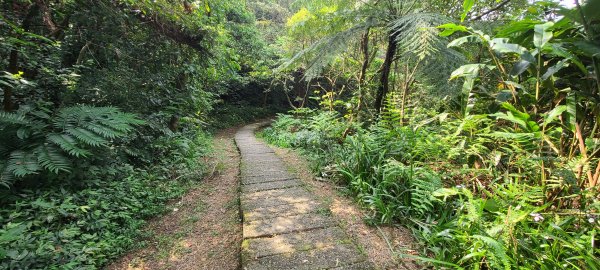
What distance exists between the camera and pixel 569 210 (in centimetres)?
173

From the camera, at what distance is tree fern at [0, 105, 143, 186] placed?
2352 mm

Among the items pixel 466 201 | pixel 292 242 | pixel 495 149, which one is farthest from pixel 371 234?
pixel 495 149

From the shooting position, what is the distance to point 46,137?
2.60 m

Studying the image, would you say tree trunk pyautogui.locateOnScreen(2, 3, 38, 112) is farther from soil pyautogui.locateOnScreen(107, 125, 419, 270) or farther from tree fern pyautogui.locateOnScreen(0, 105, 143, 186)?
soil pyautogui.locateOnScreen(107, 125, 419, 270)

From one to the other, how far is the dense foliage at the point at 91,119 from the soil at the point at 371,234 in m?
1.95

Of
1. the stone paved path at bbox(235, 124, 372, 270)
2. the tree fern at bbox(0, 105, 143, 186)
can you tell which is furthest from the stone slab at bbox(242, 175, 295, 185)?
the tree fern at bbox(0, 105, 143, 186)

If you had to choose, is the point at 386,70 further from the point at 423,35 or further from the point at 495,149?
the point at 495,149

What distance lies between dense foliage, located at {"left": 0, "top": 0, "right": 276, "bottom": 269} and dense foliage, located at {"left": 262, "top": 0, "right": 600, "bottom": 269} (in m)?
2.31

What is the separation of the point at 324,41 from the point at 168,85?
2.98m

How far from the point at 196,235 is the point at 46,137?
1.74 metres

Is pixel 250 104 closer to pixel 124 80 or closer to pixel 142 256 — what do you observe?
pixel 124 80

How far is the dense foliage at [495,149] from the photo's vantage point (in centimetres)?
165

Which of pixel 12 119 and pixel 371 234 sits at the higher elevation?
pixel 12 119

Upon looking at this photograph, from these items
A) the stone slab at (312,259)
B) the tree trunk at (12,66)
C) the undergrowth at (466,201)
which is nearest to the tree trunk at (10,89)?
the tree trunk at (12,66)
